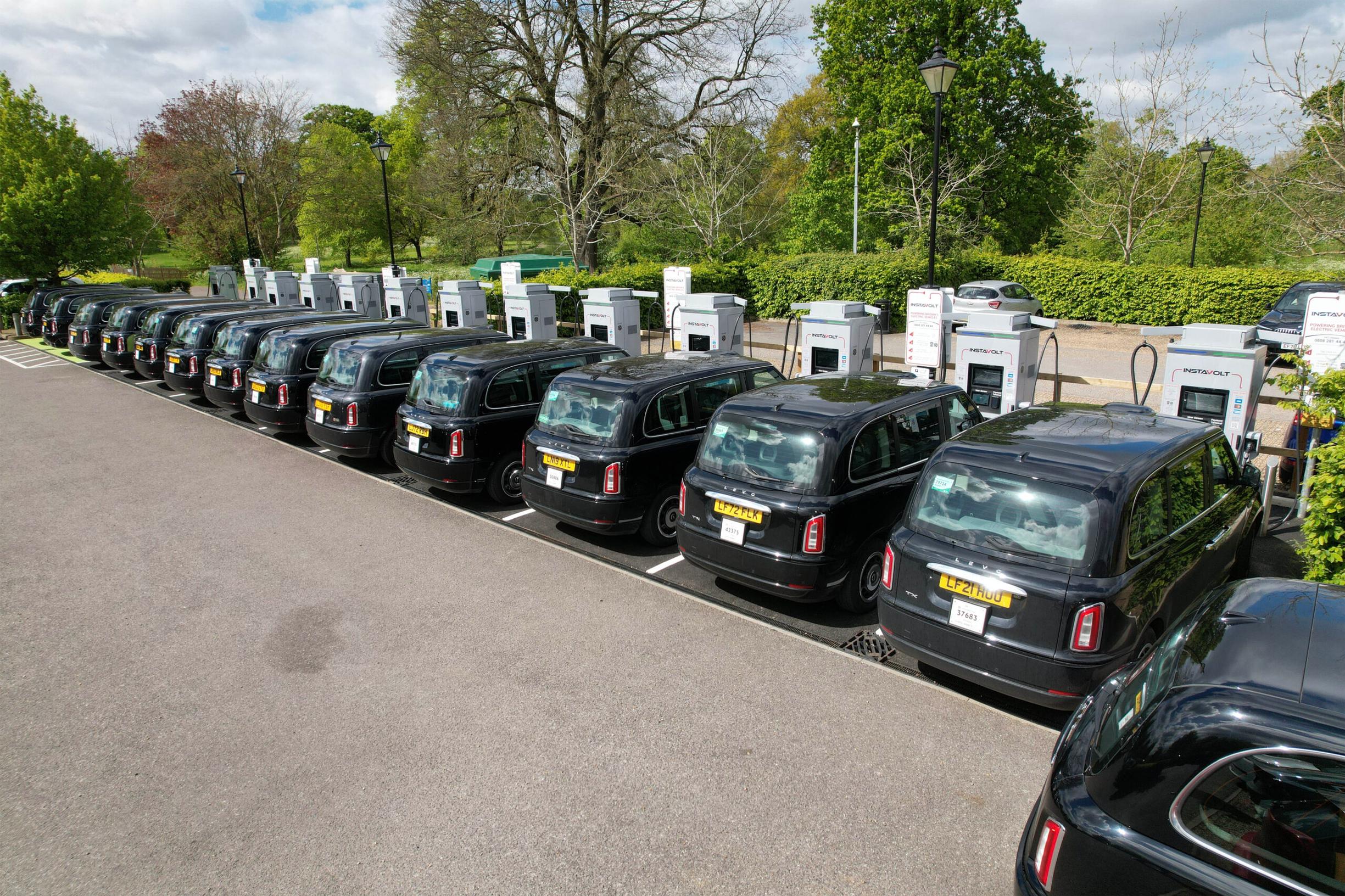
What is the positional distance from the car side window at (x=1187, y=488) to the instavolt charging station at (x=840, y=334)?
5.87 m

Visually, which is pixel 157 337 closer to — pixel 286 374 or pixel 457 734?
pixel 286 374

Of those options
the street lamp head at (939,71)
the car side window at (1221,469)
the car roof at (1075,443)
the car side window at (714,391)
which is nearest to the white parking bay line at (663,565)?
the car side window at (714,391)

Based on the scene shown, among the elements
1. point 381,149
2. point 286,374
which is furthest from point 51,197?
point 286,374

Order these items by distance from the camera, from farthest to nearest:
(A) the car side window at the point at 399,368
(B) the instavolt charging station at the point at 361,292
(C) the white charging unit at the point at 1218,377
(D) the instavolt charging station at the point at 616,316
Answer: (B) the instavolt charging station at the point at 361,292, (D) the instavolt charging station at the point at 616,316, (A) the car side window at the point at 399,368, (C) the white charging unit at the point at 1218,377

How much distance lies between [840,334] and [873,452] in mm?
5279

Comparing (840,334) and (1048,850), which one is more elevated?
(840,334)

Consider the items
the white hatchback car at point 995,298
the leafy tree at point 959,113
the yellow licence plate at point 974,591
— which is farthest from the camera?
the leafy tree at point 959,113

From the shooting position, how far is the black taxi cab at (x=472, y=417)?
8.42m

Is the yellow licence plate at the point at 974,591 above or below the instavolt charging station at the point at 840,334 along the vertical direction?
below

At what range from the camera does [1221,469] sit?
545 cm

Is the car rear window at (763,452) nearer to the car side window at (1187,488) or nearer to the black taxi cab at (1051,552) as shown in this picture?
the black taxi cab at (1051,552)

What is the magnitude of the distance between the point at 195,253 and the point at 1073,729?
43941 millimetres

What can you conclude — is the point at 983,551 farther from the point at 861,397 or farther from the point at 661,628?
the point at 661,628

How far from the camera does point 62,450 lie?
1145cm
